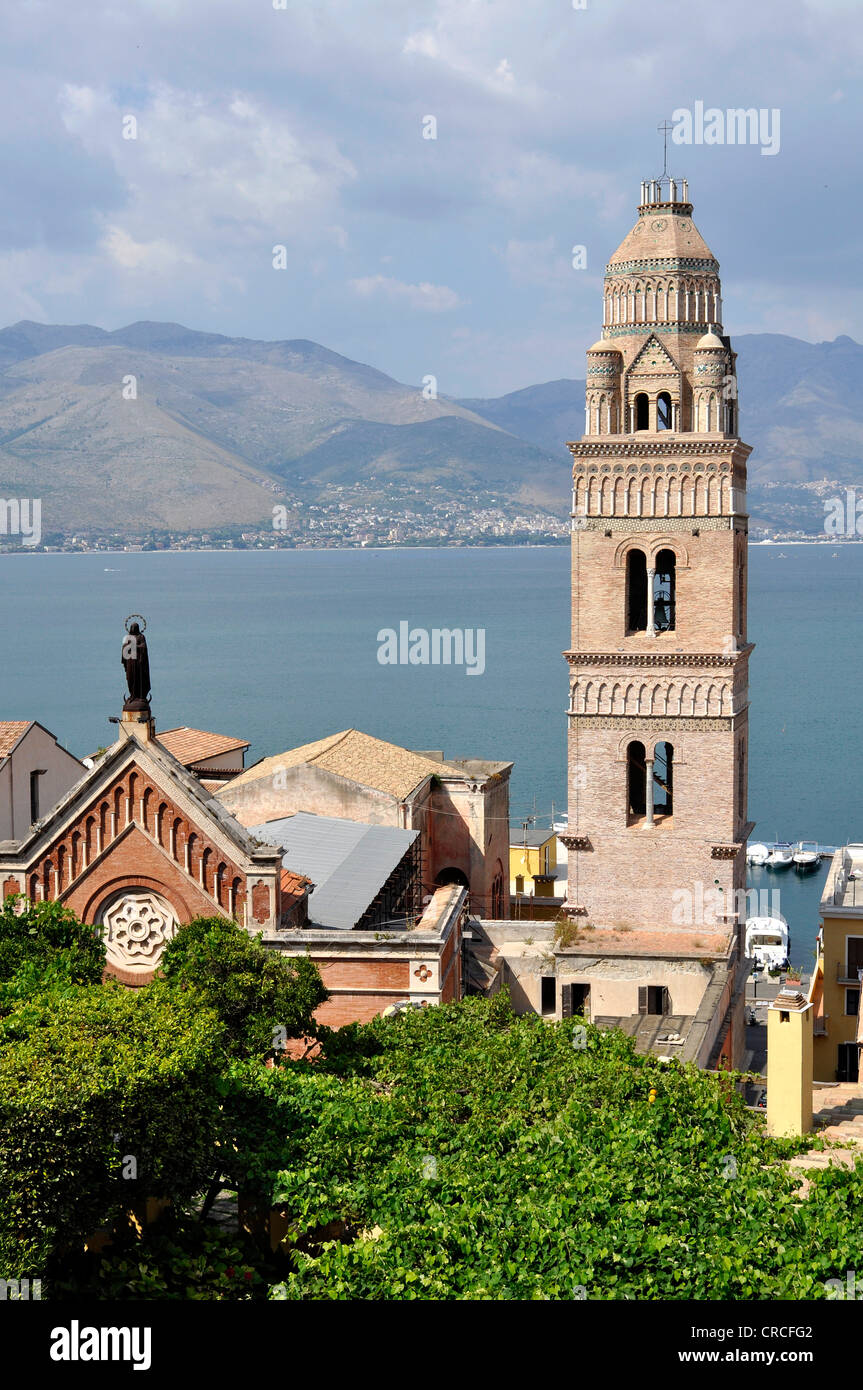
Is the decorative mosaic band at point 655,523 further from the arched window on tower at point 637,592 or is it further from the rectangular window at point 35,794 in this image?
the rectangular window at point 35,794

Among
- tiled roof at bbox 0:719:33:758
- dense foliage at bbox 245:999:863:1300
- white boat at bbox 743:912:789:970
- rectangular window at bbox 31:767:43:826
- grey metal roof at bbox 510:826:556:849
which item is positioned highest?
tiled roof at bbox 0:719:33:758

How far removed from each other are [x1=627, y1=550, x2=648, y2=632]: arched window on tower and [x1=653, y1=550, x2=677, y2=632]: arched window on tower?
15.0 inches

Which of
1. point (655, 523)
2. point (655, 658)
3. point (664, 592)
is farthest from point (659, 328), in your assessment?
point (655, 658)

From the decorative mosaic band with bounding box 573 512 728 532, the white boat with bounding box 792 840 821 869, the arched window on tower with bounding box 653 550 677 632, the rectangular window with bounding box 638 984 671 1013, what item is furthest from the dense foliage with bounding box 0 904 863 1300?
the white boat with bounding box 792 840 821 869

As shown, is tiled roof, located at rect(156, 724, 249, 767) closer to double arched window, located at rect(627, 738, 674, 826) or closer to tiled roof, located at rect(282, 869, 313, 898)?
double arched window, located at rect(627, 738, 674, 826)

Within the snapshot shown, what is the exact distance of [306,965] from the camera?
1254 inches

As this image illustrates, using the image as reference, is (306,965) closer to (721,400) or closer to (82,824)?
(82,824)

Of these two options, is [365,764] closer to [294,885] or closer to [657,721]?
[657,721]

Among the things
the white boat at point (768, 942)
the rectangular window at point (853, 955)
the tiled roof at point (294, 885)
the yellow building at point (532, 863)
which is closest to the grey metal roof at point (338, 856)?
the tiled roof at point (294, 885)

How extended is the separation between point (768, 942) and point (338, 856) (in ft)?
164

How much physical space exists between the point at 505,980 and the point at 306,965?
12.6m

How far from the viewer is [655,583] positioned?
149 feet

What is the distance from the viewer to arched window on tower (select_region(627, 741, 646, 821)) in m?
46.2
